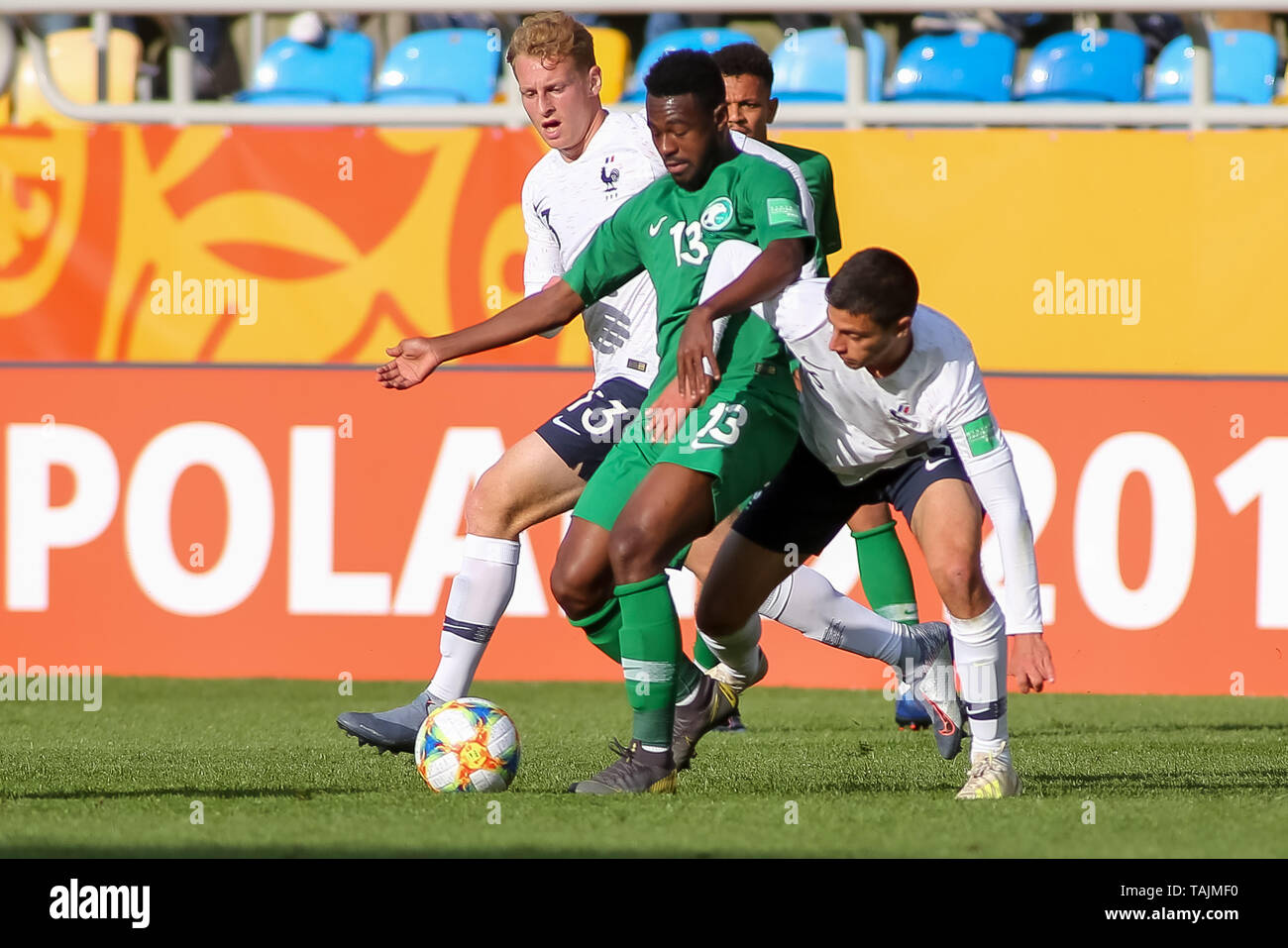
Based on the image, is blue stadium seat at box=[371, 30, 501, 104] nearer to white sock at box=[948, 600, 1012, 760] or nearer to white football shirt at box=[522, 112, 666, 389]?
white football shirt at box=[522, 112, 666, 389]

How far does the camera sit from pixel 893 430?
5391mm

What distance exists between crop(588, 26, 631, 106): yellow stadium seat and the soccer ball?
5.44 meters

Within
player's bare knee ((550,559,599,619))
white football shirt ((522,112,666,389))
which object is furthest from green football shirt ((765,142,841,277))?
player's bare knee ((550,559,599,619))

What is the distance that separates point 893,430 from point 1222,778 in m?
1.58

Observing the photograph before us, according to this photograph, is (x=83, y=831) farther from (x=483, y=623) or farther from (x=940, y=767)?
(x=940, y=767)

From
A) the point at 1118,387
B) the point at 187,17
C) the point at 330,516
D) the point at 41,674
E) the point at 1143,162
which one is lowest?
the point at 41,674

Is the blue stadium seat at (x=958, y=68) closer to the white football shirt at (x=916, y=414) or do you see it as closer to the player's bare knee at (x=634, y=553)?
the white football shirt at (x=916, y=414)

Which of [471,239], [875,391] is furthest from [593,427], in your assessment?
[471,239]

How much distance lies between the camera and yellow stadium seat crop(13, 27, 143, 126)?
10.3 meters

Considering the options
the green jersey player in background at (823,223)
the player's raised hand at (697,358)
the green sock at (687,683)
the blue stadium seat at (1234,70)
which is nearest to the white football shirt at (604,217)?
the green jersey player in background at (823,223)

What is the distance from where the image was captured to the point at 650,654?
5203mm

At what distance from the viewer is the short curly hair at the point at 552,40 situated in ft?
20.0
